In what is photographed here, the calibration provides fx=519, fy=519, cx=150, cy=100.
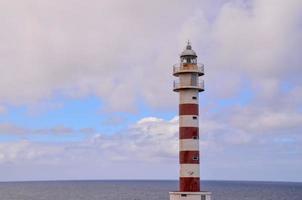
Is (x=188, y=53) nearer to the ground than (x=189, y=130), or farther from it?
farther from it

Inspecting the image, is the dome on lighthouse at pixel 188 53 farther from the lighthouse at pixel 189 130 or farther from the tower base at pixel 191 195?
the tower base at pixel 191 195

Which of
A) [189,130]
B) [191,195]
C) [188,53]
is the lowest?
[191,195]

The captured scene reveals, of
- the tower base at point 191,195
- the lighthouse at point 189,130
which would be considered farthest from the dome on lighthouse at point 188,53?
the tower base at point 191,195

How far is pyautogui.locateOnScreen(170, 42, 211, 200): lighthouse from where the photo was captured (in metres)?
29.9

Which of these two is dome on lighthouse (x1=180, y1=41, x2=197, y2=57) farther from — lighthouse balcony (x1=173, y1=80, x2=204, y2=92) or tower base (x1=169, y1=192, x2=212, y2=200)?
tower base (x1=169, y1=192, x2=212, y2=200)

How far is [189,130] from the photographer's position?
30031 millimetres

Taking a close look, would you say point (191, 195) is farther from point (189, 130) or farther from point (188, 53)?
point (188, 53)

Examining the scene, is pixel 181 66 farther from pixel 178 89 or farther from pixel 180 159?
pixel 180 159

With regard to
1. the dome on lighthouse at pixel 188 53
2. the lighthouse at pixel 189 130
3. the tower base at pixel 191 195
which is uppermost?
the dome on lighthouse at pixel 188 53

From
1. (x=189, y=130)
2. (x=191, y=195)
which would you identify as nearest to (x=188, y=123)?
(x=189, y=130)

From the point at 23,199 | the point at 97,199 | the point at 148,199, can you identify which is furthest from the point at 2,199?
the point at 148,199

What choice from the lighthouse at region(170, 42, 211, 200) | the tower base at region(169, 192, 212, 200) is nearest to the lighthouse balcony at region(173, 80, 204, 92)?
the lighthouse at region(170, 42, 211, 200)

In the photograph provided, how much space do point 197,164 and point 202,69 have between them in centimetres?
559

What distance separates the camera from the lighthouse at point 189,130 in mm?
29900
